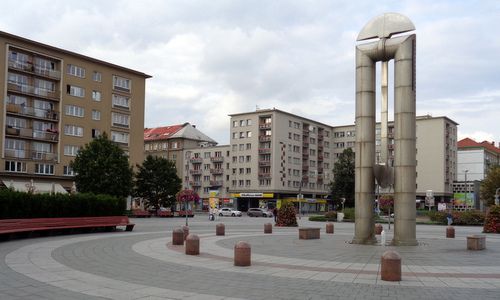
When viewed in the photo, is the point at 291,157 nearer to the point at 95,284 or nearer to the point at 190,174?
the point at 190,174

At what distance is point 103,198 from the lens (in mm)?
29969

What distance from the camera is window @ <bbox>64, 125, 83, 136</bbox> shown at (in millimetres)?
63594

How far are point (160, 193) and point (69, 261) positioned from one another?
173 ft

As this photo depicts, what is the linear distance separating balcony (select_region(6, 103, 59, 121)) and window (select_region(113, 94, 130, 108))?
30.3 feet

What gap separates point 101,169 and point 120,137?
16171mm

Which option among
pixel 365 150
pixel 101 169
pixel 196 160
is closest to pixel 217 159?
pixel 196 160

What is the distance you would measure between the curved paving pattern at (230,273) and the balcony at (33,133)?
136ft

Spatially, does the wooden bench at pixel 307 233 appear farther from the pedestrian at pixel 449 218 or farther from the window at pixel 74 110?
the window at pixel 74 110

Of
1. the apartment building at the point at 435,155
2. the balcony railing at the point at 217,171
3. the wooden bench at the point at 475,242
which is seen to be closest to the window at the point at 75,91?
the balcony railing at the point at 217,171

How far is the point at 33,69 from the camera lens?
198 feet

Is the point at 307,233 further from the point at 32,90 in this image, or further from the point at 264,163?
the point at 264,163

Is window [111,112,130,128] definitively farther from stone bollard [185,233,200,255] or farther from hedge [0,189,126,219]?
stone bollard [185,233,200,255]

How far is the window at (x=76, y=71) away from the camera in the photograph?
6425 centimetres

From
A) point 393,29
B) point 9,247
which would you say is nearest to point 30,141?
point 9,247
